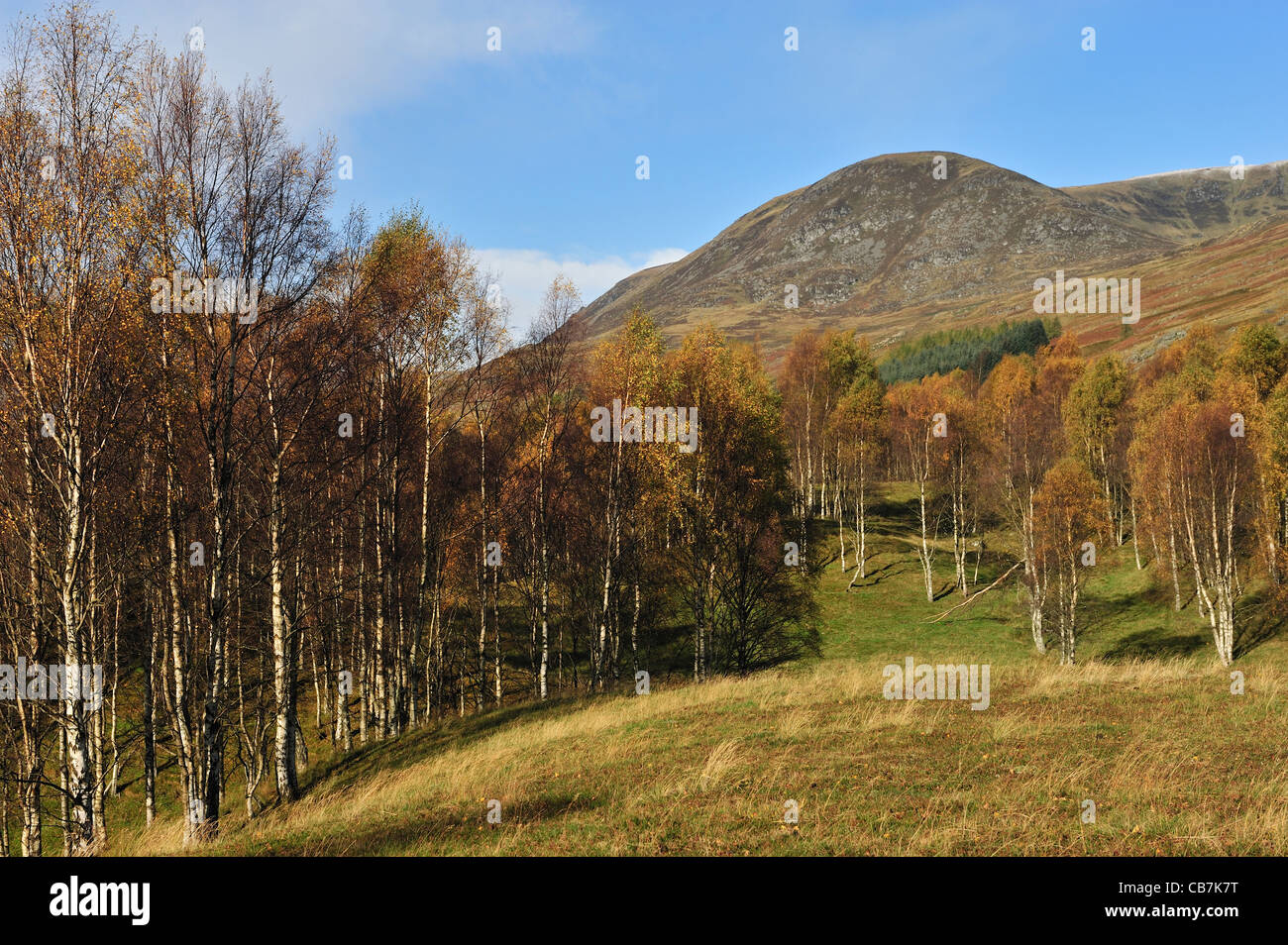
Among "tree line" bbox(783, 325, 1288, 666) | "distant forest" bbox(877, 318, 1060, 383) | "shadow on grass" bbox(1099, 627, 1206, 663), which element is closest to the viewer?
"tree line" bbox(783, 325, 1288, 666)

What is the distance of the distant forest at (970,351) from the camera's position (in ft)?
438

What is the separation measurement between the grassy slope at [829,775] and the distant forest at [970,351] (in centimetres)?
11598

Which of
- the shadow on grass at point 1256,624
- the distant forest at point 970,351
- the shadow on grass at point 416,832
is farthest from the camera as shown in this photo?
→ the distant forest at point 970,351

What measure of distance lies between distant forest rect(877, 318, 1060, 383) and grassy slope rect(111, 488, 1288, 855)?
381 feet

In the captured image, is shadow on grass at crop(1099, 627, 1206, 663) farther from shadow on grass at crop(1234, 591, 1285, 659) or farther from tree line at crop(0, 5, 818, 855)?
tree line at crop(0, 5, 818, 855)

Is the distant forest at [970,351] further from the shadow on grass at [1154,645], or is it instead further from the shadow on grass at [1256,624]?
the shadow on grass at [1154,645]

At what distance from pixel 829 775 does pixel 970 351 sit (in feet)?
484

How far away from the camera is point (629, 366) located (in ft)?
106

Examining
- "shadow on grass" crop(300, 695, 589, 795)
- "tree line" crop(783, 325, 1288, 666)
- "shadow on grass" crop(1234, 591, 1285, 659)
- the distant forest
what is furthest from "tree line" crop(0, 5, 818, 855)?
the distant forest

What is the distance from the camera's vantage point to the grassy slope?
390 inches

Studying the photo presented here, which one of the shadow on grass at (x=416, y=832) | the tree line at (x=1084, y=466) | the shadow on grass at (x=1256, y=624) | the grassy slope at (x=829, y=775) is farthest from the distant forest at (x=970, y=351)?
the shadow on grass at (x=416, y=832)
